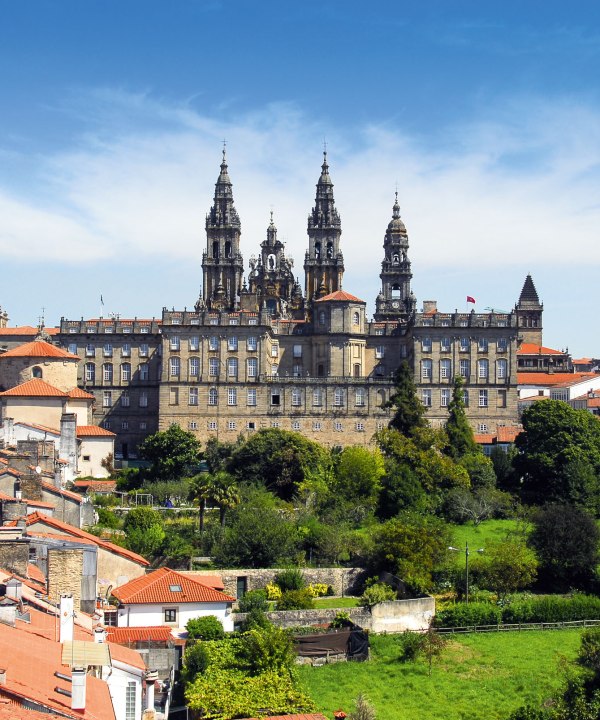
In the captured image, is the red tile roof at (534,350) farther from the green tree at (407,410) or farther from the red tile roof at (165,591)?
the red tile roof at (165,591)

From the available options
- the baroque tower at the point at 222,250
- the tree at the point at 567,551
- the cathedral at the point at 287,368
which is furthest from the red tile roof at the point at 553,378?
the tree at the point at 567,551

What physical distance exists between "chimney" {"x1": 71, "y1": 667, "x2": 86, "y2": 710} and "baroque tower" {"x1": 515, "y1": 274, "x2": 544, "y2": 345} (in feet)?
350

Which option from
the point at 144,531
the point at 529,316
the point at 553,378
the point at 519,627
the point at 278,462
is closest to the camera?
the point at 519,627

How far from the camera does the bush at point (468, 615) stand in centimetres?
4781

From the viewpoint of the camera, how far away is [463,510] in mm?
66375

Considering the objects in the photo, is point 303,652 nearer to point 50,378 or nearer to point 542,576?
point 542,576

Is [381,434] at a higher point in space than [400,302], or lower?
lower

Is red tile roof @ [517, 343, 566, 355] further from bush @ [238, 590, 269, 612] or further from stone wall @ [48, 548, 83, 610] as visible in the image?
stone wall @ [48, 548, 83, 610]

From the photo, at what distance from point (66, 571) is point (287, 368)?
56.0m

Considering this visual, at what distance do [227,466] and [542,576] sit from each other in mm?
26896

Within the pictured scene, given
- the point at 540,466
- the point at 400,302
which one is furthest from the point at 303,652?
the point at 400,302

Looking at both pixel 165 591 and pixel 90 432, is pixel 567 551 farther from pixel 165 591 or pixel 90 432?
pixel 90 432

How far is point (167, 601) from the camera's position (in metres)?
44.4

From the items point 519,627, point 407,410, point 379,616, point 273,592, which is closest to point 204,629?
point 379,616
